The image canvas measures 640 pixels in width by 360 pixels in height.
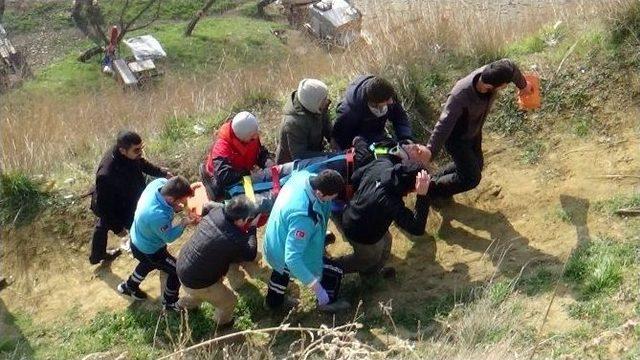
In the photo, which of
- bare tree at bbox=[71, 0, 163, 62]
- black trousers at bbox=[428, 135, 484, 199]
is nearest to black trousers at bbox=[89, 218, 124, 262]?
black trousers at bbox=[428, 135, 484, 199]

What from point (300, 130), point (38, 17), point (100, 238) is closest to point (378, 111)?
point (300, 130)

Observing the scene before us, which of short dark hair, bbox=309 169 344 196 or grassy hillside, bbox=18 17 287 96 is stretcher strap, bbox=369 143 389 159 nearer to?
short dark hair, bbox=309 169 344 196

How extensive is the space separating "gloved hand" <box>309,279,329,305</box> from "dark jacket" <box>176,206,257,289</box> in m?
0.57

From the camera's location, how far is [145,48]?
2464 centimetres

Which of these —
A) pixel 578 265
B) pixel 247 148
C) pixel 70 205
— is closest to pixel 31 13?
pixel 70 205

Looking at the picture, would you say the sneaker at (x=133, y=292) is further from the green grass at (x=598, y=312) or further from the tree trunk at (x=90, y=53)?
the tree trunk at (x=90, y=53)

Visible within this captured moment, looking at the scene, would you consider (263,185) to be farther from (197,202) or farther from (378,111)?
(378,111)

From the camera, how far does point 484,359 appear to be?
10.5 ft

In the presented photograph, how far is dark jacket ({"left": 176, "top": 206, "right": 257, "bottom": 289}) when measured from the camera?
→ 14.7 ft

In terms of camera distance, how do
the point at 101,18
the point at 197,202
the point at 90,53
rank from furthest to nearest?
the point at 101,18 < the point at 90,53 < the point at 197,202

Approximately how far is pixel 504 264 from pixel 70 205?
4555mm

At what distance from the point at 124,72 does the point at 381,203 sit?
19814mm

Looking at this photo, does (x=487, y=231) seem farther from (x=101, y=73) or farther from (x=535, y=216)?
(x=101, y=73)

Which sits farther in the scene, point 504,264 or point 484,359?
point 504,264
